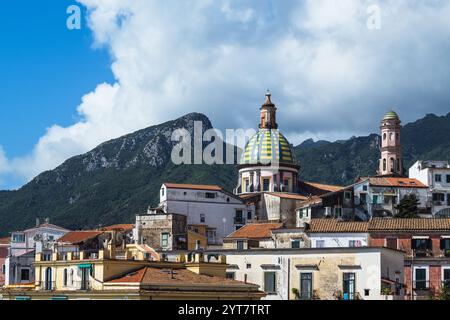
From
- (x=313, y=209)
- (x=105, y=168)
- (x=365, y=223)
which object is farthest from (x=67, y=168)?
(x=365, y=223)

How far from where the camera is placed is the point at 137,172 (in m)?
148

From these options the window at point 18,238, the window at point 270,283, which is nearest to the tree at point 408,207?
the window at point 270,283

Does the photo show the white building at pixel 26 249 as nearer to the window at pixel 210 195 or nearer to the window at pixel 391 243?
the window at pixel 210 195

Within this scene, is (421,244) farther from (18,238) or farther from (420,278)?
(18,238)

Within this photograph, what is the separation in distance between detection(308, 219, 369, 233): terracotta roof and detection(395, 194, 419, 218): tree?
10.9 meters

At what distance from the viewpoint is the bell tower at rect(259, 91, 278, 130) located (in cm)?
9596

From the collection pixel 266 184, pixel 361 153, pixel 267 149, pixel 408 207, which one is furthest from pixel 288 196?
pixel 361 153

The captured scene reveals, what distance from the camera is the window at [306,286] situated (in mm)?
58931

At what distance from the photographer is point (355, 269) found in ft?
190

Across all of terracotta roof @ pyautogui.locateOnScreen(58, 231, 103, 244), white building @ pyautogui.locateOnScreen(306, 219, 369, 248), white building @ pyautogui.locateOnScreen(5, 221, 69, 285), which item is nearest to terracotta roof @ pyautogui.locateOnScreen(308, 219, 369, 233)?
white building @ pyautogui.locateOnScreen(306, 219, 369, 248)

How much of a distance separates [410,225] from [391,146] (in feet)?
102

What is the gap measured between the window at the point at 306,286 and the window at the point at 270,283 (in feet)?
6.01

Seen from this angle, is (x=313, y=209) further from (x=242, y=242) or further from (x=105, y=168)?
(x=105, y=168)

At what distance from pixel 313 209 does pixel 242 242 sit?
950 centimetres
